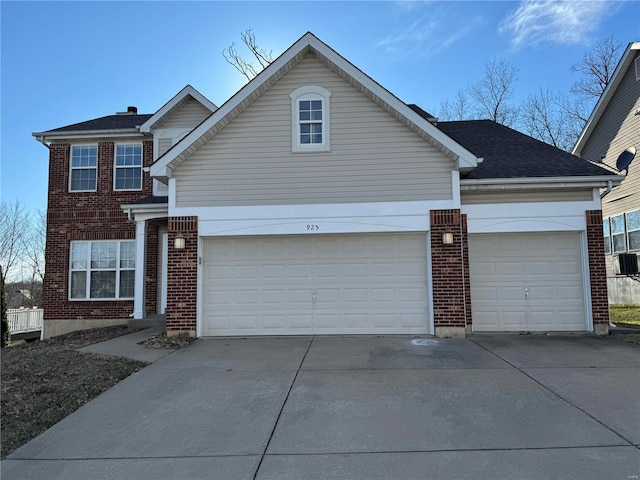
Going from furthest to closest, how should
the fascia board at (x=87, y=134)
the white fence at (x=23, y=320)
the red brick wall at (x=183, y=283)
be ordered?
the white fence at (x=23, y=320) < the fascia board at (x=87, y=134) < the red brick wall at (x=183, y=283)

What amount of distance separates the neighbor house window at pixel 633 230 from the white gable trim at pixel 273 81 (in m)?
9.42

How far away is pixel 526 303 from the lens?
9.39m

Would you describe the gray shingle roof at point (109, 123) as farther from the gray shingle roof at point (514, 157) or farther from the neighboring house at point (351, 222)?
the gray shingle roof at point (514, 157)

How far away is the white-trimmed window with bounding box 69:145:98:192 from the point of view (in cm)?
1366

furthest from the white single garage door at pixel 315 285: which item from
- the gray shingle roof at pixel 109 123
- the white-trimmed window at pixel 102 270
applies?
the gray shingle roof at pixel 109 123

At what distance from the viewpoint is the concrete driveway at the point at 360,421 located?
3650 millimetres

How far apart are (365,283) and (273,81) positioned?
515cm

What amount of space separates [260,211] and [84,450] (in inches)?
235

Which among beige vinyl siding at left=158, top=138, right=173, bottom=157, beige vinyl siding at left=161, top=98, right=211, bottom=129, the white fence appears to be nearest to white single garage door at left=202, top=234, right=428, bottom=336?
beige vinyl siding at left=158, top=138, right=173, bottom=157

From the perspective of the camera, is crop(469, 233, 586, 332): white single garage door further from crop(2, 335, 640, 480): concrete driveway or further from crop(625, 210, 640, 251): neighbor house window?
crop(625, 210, 640, 251): neighbor house window

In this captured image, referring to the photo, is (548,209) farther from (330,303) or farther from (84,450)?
(84,450)

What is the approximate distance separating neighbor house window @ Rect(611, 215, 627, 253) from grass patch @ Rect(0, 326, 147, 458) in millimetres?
16436

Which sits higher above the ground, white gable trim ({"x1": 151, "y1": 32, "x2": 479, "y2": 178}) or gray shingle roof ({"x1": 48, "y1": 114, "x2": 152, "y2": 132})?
gray shingle roof ({"x1": 48, "y1": 114, "x2": 152, "y2": 132})

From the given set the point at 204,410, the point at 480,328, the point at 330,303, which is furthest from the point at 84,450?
the point at 480,328
